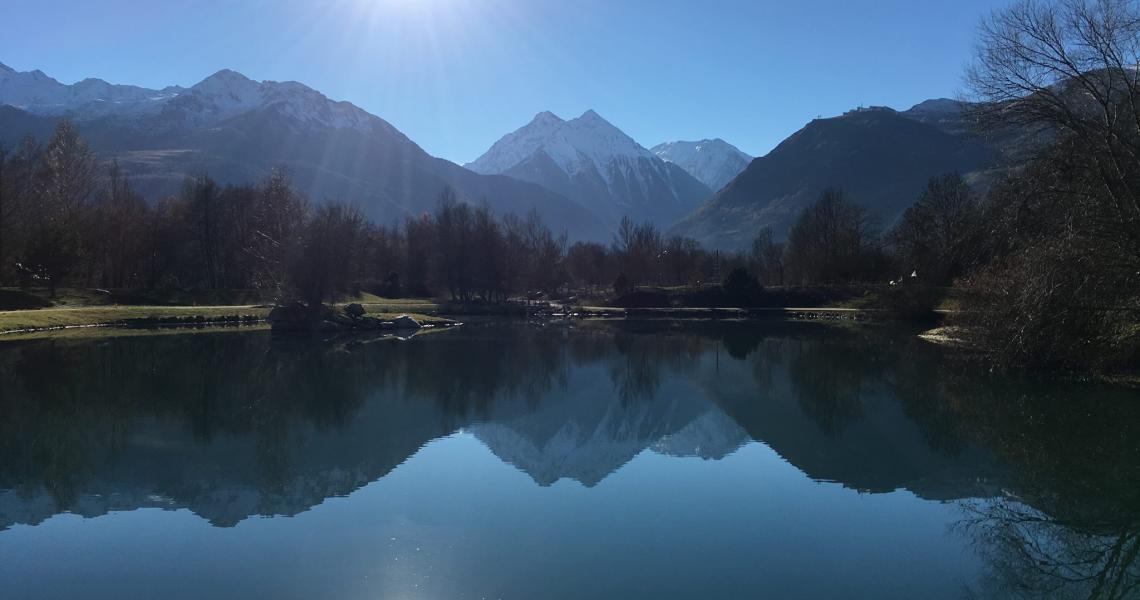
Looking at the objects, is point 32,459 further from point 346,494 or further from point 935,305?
point 935,305

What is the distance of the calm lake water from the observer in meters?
9.75

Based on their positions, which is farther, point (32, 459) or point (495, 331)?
point (495, 331)

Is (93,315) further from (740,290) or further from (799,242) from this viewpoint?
(799,242)

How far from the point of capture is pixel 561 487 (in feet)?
48.5

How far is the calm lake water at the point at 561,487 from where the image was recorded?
975cm

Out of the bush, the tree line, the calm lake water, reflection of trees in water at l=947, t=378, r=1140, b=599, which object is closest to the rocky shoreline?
the tree line

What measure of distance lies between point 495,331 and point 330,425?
3851 cm

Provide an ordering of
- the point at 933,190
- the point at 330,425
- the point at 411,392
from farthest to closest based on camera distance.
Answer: the point at 933,190, the point at 411,392, the point at 330,425

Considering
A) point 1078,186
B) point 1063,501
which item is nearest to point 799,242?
point 1078,186

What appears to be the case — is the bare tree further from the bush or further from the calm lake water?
the bush

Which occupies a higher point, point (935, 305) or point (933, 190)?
point (933, 190)

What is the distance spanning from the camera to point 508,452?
59.3 ft

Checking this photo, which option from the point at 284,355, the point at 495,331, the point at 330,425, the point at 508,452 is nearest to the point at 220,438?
the point at 330,425

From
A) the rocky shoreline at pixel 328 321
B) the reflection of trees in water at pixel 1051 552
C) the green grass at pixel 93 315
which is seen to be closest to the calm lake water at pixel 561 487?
the reflection of trees in water at pixel 1051 552
